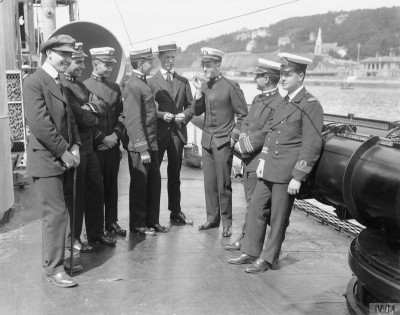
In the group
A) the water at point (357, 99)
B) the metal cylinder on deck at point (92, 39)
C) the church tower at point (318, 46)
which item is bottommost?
the water at point (357, 99)

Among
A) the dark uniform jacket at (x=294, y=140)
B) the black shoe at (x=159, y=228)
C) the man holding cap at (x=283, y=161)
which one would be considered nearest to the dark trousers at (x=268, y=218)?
the man holding cap at (x=283, y=161)

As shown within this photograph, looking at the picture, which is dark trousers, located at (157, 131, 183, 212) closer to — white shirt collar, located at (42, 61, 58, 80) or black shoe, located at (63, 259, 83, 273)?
→ black shoe, located at (63, 259, 83, 273)

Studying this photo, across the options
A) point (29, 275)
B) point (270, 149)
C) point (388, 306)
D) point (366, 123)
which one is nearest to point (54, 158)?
point (29, 275)

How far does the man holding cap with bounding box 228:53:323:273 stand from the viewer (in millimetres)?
3678

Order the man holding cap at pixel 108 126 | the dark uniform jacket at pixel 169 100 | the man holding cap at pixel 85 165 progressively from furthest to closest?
the dark uniform jacket at pixel 169 100
the man holding cap at pixel 108 126
the man holding cap at pixel 85 165

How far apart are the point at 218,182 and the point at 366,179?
89.4 inches

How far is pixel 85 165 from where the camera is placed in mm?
4297

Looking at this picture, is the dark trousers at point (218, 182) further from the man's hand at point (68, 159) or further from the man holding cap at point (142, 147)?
the man's hand at point (68, 159)

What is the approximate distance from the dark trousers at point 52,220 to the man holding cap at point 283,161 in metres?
1.41

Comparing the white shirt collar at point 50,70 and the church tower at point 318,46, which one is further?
the church tower at point 318,46

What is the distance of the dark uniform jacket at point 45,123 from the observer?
3.52m

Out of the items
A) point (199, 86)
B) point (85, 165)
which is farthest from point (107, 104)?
point (199, 86)

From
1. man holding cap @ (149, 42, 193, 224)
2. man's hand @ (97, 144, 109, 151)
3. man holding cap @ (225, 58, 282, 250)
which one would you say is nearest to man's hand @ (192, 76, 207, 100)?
man holding cap @ (149, 42, 193, 224)

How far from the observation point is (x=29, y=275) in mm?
3807
